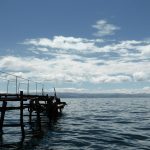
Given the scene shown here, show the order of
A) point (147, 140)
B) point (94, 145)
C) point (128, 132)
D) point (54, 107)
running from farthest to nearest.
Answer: point (54, 107) → point (128, 132) → point (147, 140) → point (94, 145)

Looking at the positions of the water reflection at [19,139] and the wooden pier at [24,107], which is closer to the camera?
the water reflection at [19,139]

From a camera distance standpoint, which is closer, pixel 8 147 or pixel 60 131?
pixel 8 147

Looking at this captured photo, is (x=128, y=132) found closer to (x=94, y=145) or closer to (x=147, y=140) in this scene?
(x=147, y=140)

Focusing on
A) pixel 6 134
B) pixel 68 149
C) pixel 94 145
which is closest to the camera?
pixel 68 149

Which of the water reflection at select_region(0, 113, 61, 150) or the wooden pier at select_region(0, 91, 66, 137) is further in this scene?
the wooden pier at select_region(0, 91, 66, 137)

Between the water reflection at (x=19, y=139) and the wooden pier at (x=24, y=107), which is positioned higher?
the wooden pier at (x=24, y=107)

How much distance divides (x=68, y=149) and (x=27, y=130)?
11803mm

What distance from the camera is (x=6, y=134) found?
34406mm

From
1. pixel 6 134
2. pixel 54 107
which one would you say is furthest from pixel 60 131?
pixel 54 107

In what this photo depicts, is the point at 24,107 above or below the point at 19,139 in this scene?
above

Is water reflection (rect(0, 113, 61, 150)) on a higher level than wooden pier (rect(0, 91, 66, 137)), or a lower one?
lower

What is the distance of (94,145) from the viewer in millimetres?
28938

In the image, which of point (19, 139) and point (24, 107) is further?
point (24, 107)

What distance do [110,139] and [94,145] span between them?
11.5ft
